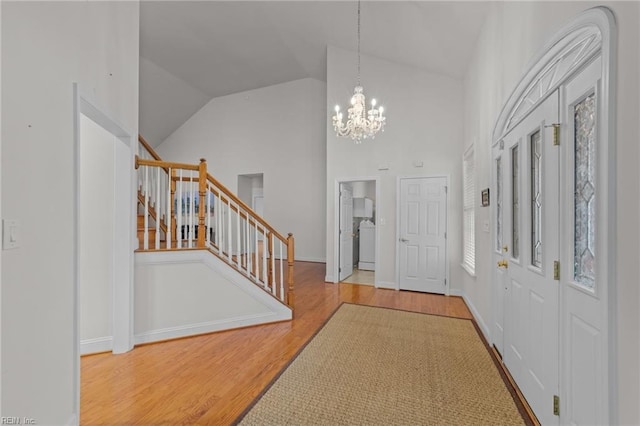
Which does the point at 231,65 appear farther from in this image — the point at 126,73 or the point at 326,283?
the point at 326,283

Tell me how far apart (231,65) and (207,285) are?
18.5 ft

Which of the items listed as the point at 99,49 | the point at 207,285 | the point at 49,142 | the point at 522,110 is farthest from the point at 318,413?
the point at 99,49

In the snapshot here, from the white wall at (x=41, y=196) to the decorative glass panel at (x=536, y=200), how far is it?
3.02 meters

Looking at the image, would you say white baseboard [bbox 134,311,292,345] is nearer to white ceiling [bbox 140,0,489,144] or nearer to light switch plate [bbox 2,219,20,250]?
light switch plate [bbox 2,219,20,250]

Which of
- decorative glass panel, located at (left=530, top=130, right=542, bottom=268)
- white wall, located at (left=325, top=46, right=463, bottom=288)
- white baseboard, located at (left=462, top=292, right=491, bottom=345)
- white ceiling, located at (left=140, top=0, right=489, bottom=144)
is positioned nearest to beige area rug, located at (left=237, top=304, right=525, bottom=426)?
white baseboard, located at (left=462, top=292, right=491, bottom=345)

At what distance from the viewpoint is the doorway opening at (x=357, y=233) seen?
5.65 metres

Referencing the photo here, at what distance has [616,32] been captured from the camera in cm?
111

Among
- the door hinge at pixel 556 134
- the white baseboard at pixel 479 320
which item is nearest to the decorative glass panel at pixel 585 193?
the door hinge at pixel 556 134

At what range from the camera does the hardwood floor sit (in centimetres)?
193

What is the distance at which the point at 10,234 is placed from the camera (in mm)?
1308

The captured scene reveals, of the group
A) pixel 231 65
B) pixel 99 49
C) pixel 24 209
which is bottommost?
pixel 24 209

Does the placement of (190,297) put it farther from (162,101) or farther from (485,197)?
(162,101)

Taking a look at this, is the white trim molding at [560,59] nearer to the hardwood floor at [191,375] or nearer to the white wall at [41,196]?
the white wall at [41,196]

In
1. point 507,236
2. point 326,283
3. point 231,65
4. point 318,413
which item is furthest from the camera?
point 231,65
